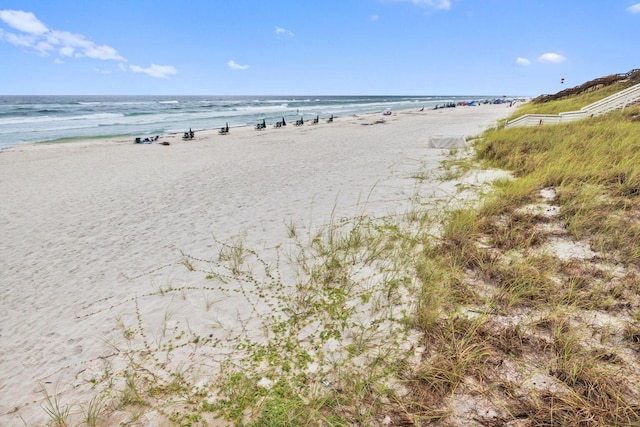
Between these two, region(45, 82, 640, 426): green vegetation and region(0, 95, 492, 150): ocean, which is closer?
region(45, 82, 640, 426): green vegetation

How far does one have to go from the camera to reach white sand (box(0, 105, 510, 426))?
3445mm

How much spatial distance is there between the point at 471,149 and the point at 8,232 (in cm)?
1582

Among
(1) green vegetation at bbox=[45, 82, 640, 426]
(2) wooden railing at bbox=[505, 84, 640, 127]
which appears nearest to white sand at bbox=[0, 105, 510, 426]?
(1) green vegetation at bbox=[45, 82, 640, 426]

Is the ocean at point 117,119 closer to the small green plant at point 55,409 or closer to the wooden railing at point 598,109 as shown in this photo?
the small green plant at point 55,409

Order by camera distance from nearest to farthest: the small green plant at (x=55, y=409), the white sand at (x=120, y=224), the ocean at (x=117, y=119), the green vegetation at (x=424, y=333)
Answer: the green vegetation at (x=424, y=333)
the small green plant at (x=55, y=409)
the white sand at (x=120, y=224)
the ocean at (x=117, y=119)

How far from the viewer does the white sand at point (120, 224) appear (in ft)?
11.3

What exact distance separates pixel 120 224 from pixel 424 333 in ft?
23.0

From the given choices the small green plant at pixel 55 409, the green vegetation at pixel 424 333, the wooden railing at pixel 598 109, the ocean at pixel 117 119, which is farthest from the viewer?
the ocean at pixel 117 119

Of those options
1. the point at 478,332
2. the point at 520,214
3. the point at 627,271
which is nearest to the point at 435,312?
the point at 478,332

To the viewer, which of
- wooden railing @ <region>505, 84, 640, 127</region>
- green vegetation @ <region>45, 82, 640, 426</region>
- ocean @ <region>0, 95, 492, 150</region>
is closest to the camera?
green vegetation @ <region>45, 82, 640, 426</region>

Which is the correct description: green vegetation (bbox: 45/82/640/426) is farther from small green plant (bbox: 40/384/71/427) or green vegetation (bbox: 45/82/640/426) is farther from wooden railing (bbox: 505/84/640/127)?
→ wooden railing (bbox: 505/84/640/127)

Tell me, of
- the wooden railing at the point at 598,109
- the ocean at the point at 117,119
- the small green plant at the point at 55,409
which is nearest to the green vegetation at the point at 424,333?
the small green plant at the point at 55,409

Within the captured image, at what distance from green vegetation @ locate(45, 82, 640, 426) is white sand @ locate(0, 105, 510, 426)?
0.38 metres

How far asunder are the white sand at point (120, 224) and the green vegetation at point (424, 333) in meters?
0.38
